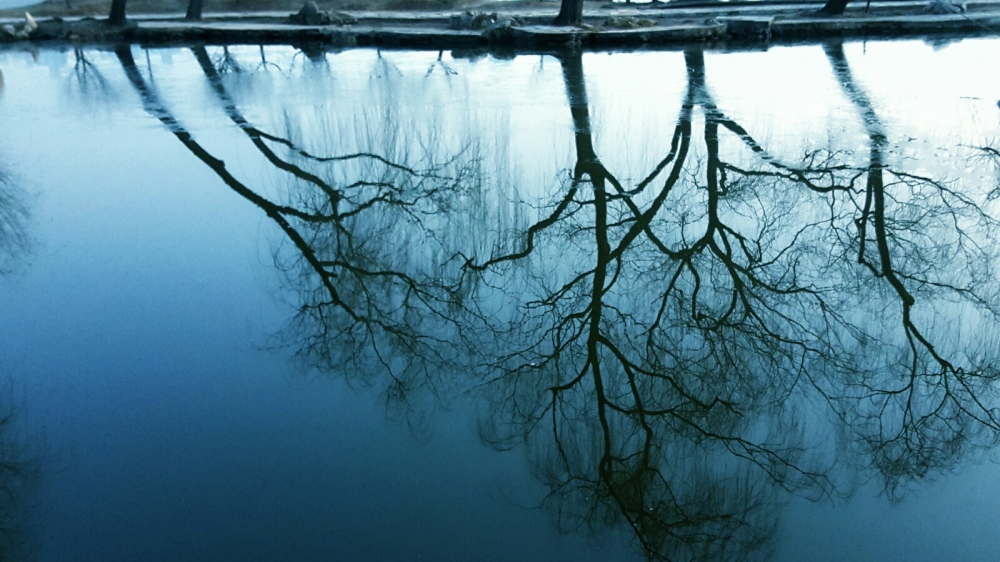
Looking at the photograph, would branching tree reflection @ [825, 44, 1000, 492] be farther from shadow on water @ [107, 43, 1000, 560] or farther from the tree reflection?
the tree reflection

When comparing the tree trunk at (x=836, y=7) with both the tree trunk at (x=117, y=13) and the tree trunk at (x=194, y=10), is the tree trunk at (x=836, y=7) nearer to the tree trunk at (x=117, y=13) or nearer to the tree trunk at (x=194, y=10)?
the tree trunk at (x=194, y=10)

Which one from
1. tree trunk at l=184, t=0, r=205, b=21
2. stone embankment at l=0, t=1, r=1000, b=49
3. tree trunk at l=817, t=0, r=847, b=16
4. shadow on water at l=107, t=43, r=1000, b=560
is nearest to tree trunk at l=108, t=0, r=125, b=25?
stone embankment at l=0, t=1, r=1000, b=49

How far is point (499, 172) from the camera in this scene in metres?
7.79

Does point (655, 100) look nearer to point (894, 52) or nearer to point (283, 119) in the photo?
point (283, 119)

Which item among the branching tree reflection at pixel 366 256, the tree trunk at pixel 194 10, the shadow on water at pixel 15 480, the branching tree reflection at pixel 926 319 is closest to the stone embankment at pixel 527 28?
the tree trunk at pixel 194 10

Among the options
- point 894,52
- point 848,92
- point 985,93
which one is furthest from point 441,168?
point 894,52

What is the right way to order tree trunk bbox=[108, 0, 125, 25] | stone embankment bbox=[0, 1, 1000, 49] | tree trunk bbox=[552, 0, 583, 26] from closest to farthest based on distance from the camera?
stone embankment bbox=[0, 1, 1000, 49] < tree trunk bbox=[552, 0, 583, 26] < tree trunk bbox=[108, 0, 125, 25]

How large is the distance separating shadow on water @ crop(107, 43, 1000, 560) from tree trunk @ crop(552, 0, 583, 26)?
9.25 meters

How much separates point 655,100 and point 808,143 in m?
2.43

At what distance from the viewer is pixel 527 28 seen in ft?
53.7

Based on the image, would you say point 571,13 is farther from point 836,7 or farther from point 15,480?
point 15,480

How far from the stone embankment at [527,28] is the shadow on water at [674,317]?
8.10m

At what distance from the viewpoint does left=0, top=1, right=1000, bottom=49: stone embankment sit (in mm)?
15945

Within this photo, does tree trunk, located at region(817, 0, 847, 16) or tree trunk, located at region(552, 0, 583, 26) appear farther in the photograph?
tree trunk, located at region(817, 0, 847, 16)
